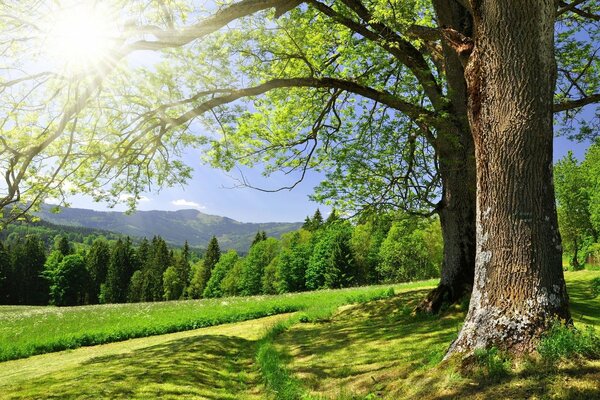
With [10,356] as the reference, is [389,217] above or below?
above

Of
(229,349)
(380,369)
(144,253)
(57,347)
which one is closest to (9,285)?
(144,253)

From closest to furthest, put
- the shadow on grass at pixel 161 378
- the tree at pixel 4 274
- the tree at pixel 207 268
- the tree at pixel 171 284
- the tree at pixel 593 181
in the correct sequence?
the shadow on grass at pixel 161 378, the tree at pixel 593 181, the tree at pixel 4 274, the tree at pixel 171 284, the tree at pixel 207 268

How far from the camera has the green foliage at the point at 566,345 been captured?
4.69 metres

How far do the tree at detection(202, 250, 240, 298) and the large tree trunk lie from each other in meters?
102

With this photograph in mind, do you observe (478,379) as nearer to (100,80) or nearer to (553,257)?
(553,257)

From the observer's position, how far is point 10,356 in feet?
50.7

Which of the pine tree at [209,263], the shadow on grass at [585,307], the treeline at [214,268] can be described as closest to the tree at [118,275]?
the treeline at [214,268]

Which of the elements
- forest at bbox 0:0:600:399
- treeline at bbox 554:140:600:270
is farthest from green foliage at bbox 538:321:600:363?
treeline at bbox 554:140:600:270

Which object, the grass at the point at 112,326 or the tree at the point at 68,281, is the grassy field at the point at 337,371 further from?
the tree at the point at 68,281

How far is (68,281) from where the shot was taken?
3701 inches

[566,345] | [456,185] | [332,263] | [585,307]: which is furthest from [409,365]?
[332,263]

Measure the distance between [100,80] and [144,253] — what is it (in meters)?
117

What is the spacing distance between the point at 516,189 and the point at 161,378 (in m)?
7.75

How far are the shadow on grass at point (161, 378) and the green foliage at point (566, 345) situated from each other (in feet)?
17.7
